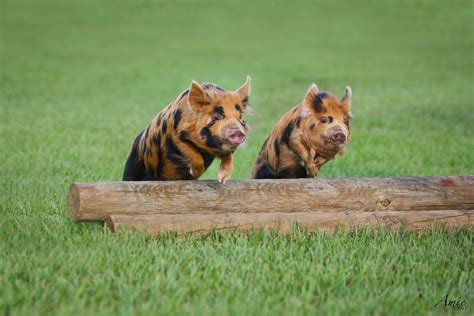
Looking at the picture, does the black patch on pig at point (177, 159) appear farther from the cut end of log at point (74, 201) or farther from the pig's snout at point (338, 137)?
the pig's snout at point (338, 137)

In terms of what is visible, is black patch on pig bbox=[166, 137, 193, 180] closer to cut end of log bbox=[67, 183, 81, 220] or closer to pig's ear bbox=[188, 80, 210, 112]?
pig's ear bbox=[188, 80, 210, 112]

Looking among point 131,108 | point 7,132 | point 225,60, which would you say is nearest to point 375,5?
point 225,60

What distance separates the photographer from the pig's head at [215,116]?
6.11m

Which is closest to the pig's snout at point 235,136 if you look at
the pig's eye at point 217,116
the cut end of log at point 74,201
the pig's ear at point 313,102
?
the pig's eye at point 217,116

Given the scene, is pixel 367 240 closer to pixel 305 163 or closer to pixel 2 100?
pixel 305 163

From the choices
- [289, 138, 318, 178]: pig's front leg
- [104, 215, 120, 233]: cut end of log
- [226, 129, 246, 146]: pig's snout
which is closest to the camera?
[226, 129, 246, 146]: pig's snout

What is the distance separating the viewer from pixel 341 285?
17.5 feet

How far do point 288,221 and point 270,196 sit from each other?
27cm

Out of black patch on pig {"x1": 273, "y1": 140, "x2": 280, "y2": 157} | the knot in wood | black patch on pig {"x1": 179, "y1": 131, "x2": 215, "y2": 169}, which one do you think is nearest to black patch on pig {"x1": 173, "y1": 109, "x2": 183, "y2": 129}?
black patch on pig {"x1": 179, "y1": 131, "x2": 215, "y2": 169}

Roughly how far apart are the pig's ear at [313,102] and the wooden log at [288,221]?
1049 millimetres

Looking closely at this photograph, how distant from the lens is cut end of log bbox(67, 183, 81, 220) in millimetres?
6082

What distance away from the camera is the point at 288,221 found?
642 centimetres

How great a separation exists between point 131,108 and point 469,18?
20.4 meters

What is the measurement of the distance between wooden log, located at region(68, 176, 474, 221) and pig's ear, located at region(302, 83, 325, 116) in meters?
0.77
